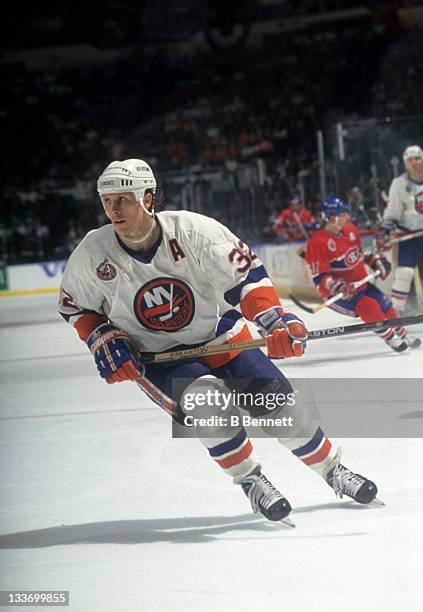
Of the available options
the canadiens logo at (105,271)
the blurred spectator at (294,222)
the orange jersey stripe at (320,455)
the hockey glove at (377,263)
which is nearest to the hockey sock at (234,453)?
the orange jersey stripe at (320,455)

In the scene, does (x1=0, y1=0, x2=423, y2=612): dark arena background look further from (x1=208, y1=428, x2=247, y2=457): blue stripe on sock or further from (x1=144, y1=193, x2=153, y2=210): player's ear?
(x1=144, y1=193, x2=153, y2=210): player's ear

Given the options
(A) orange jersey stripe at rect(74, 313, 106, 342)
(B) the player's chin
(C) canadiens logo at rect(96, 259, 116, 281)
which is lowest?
(A) orange jersey stripe at rect(74, 313, 106, 342)

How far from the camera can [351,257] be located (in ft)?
13.0

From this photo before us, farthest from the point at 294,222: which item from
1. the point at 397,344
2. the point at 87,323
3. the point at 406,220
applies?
the point at 87,323

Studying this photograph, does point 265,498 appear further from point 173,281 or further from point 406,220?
point 406,220

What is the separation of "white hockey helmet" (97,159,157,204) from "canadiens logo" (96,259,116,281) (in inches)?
5.4

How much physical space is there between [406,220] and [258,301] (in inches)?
109

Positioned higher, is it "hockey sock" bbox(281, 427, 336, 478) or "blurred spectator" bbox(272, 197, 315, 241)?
"hockey sock" bbox(281, 427, 336, 478)

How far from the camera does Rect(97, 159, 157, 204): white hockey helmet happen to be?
66.2 inches

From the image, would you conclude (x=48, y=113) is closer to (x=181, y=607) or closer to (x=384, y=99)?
(x=384, y=99)

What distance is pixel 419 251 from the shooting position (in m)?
4.34

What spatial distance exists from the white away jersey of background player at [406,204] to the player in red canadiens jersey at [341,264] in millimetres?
436

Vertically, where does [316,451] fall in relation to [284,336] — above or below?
below

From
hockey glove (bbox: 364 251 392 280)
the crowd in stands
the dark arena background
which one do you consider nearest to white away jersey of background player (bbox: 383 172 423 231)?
the dark arena background
